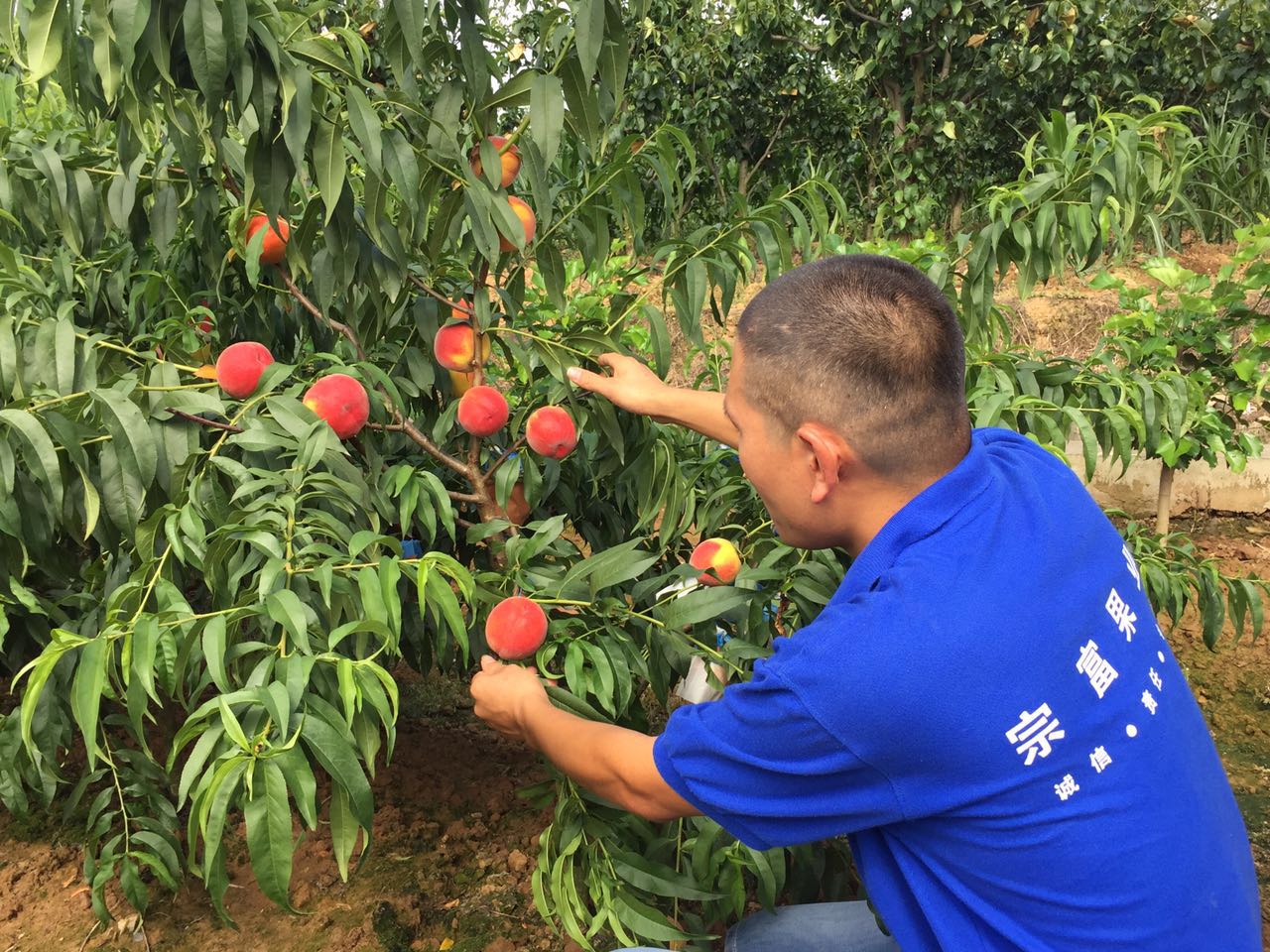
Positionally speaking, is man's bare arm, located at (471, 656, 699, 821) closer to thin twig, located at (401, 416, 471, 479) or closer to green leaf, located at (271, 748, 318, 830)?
green leaf, located at (271, 748, 318, 830)

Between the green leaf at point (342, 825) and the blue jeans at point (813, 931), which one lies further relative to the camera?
the blue jeans at point (813, 931)

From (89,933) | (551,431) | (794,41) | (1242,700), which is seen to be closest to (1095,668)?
(551,431)

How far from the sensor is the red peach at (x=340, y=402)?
5.34ft

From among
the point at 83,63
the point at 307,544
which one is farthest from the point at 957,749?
the point at 83,63

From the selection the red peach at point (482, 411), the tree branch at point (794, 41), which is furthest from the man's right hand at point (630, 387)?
the tree branch at point (794, 41)

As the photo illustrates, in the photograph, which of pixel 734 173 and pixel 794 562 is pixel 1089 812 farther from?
pixel 734 173

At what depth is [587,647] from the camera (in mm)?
1521

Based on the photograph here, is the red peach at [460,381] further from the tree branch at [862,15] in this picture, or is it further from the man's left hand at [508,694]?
the tree branch at [862,15]

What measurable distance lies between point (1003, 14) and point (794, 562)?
5.81 meters

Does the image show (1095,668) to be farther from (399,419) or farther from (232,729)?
(399,419)

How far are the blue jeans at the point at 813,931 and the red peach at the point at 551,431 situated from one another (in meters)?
0.91

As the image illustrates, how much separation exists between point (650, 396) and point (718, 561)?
1.07 feet

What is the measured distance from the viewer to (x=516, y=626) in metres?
1.49

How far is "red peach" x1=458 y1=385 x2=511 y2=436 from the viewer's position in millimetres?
1819
